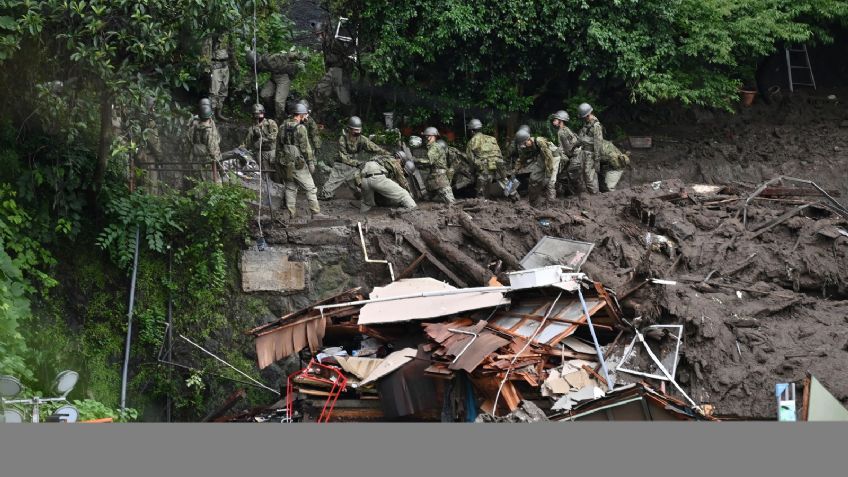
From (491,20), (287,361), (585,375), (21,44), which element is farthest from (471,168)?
(21,44)

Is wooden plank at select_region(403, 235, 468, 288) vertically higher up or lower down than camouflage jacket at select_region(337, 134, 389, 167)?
lower down

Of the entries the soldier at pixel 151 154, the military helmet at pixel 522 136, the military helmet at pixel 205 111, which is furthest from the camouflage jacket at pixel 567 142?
the soldier at pixel 151 154

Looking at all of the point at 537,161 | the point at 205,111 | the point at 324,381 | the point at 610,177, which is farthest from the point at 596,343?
the point at 205,111

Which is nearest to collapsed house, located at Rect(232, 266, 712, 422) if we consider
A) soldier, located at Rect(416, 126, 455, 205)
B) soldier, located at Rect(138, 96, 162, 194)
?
soldier, located at Rect(416, 126, 455, 205)

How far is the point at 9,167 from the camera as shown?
673 inches

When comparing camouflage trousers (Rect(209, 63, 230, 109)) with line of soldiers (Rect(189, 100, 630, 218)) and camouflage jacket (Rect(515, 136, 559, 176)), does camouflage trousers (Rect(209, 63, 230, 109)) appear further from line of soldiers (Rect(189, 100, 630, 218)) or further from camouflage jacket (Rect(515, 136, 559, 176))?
camouflage jacket (Rect(515, 136, 559, 176))

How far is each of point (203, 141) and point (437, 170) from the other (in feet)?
12.5

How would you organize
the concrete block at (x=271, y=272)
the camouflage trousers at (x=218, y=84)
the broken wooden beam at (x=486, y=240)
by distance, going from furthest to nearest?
1. the camouflage trousers at (x=218, y=84)
2. the concrete block at (x=271, y=272)
3. the broken wooden beam at (x=486, y=240)

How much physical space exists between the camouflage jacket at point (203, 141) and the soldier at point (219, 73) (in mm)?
2229

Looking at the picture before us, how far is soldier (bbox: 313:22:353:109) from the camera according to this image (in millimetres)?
22828

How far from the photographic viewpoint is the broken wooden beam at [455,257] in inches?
687

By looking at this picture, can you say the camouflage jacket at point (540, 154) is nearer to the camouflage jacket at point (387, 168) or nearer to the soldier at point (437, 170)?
the soldier at point (437, 170)

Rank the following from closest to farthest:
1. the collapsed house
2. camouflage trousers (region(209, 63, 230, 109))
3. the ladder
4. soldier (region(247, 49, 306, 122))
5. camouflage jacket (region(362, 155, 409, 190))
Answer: the collapsed house, camouflage jacket (region(362, 155, 409, 190)), camouflage trousers (region(209, 63, 230, 109)), soldier (region(247, 49, 306, 122)), the ladder

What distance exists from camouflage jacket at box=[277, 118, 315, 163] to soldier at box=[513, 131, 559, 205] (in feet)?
12.1
